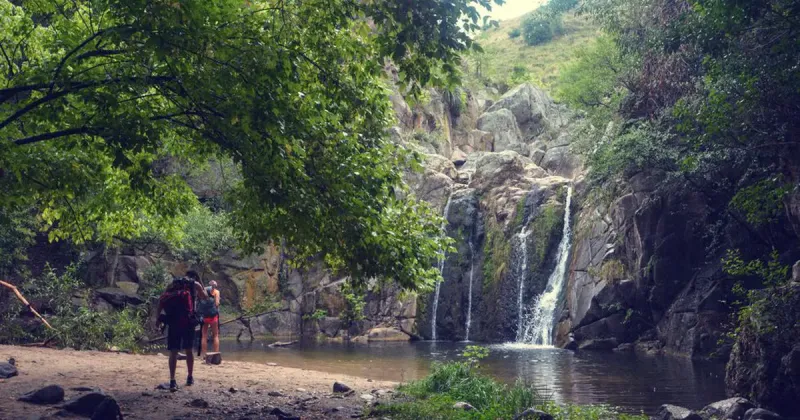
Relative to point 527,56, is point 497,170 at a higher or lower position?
lower

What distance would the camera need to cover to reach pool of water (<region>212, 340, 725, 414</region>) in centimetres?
1304

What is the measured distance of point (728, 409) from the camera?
10.8m

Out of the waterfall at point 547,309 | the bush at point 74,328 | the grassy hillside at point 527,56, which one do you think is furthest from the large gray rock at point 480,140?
the bush at point 74,328

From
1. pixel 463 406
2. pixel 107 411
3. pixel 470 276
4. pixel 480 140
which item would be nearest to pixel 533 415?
pixel 463 406

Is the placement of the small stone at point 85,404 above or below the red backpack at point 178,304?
below

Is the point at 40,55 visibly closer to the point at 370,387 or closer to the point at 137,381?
the point at 137,381

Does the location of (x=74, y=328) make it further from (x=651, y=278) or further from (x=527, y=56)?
(x=527, y=56)

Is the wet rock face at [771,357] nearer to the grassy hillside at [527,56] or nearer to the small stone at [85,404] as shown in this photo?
the small stone at [85,404]

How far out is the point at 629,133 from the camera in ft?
80.6

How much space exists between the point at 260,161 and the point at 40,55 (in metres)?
4.68

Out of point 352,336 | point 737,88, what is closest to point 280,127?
point 737,88

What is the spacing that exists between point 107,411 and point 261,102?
12.4 feet

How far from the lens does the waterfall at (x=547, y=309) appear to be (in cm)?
2727

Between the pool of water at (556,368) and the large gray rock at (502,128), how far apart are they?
26.4 metres
